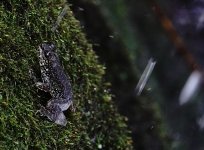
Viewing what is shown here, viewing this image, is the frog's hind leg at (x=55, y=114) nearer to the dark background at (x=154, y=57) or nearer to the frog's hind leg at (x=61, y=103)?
the frog's hind leg at (x=61, y=103)

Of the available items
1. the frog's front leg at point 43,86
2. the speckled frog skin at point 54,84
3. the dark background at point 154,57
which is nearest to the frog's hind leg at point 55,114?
the speckled frog skin at point 54,84

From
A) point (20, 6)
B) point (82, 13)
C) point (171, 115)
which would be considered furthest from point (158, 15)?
point (20, 6)

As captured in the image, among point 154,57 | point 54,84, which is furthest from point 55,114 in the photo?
point 154,57

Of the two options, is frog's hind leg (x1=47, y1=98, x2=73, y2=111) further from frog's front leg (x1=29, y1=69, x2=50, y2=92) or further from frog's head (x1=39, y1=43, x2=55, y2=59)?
frog's head (x1=39, y1=43, x2=55, y2=59)

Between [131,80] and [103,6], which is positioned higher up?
[103,6]

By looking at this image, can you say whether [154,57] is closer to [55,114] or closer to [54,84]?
[54,84]

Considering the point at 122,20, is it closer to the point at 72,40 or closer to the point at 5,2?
the point at 72,40

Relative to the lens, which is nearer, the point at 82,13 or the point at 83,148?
the point at 83,148
